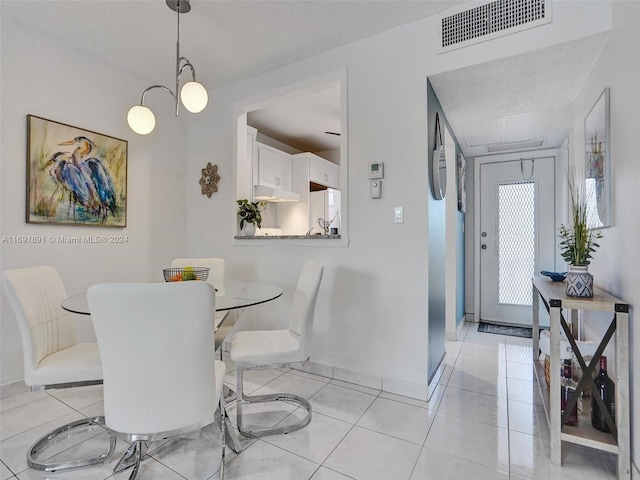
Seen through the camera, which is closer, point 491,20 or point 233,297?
point 233,297

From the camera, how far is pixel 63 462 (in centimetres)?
155

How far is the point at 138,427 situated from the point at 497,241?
434cm

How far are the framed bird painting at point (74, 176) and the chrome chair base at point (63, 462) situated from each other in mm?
1465

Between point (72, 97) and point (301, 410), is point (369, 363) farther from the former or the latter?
point (72, 97)

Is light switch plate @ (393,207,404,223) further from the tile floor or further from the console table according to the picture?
the tile floor

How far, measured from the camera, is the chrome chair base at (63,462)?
59.2 inches

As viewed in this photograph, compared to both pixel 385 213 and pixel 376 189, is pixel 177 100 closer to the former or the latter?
pixel 376 189

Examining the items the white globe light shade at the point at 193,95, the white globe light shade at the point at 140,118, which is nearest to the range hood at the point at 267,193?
the white globe light shade at the point at 140,118

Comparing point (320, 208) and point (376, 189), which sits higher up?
point (320, 208)

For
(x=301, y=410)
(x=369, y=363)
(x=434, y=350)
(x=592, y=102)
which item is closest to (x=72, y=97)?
(x=301, y=410)

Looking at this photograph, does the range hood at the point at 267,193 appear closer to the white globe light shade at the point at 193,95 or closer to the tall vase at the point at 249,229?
the tall vase at the point at 249,229

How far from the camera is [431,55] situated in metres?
2.23

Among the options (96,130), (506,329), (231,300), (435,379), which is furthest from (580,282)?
(96,130)

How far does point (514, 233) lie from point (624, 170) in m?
2.80
